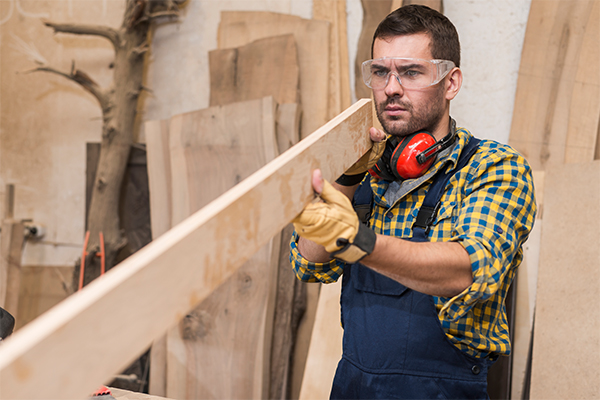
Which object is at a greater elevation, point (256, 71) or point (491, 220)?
point (256, 71)

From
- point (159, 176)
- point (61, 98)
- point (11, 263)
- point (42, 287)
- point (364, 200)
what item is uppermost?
point (61, 98)

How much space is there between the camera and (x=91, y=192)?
299 cm

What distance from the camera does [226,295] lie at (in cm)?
238

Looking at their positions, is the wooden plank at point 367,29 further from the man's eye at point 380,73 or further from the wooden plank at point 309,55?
the man's eye at point 380,73

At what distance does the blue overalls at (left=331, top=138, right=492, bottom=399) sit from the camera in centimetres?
120

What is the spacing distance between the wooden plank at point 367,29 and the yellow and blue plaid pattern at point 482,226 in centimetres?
A: 109

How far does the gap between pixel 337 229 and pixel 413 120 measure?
1.90ft

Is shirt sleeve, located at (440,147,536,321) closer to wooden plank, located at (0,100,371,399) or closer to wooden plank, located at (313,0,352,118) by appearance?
wooden plank, located at (0,100,371,399)

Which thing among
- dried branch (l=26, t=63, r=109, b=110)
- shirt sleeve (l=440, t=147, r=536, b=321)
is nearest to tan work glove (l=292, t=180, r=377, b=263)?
shirt sleeve (l=440, t=147, r=536, b=321)

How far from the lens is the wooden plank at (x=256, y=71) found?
8.11ft

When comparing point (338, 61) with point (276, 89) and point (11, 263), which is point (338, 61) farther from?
point (11, 263)

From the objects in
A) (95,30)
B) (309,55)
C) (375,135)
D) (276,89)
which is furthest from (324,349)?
(95,30)

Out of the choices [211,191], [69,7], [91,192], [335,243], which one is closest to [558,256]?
[335,243]

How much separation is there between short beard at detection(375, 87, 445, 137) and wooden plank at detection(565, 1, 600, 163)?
1013 mm
